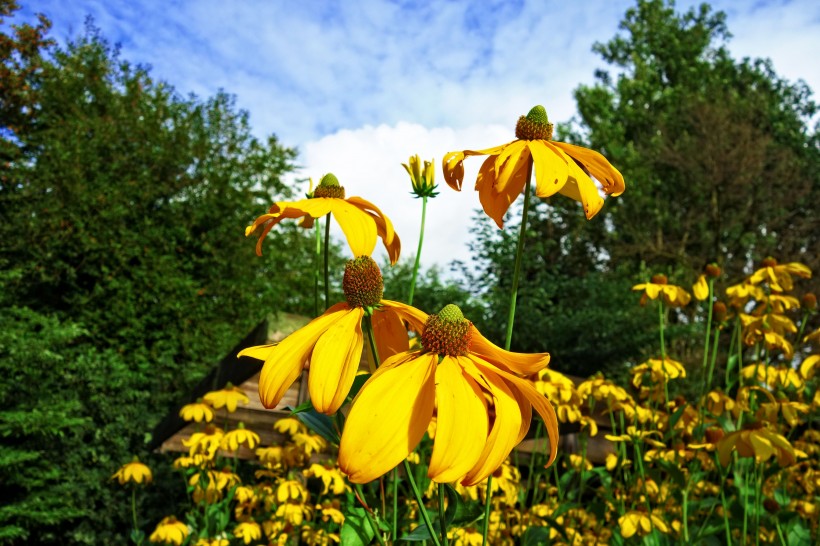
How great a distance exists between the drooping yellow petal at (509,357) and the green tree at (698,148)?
551 inches

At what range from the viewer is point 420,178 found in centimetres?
133

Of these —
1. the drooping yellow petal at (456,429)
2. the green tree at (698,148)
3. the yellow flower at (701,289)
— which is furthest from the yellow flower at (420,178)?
the green tree at (698,148)

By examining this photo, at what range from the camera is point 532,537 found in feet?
6.66

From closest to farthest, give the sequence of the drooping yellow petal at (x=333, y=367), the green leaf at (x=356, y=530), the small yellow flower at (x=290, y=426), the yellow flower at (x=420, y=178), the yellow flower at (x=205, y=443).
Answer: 1. the drooping yellow petal at (x=333, y=367)
2. the green leaf at (x=356, y=530)
3. the yellow flower at (x=420, y=178)
4. the yellow flower at (x=205, y=443)
5. the small yellow flower at (x=290, y=426)

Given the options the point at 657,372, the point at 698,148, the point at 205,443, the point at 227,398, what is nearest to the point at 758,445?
the point at 657,372

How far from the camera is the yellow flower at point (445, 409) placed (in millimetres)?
607

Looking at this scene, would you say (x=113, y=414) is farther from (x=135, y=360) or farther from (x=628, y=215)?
(x=628, y=215)

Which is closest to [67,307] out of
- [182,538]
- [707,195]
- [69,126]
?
[69,126]

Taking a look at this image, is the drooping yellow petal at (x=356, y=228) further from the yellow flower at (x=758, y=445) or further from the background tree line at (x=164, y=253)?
the background tree line at (x=164, y=253)

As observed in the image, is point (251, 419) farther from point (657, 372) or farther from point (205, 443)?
point (657, 372)

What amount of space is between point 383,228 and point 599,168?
13.3 inches

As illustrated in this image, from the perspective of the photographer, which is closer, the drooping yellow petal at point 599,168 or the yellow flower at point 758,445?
the drooping yellow petal at point 599,168

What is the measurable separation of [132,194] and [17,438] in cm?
529

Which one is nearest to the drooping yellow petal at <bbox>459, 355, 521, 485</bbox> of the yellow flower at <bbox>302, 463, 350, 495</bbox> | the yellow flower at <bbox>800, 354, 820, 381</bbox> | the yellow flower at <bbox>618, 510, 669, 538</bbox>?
the yellow flower at <bbox>618, 510, 669, 538</bbox>
